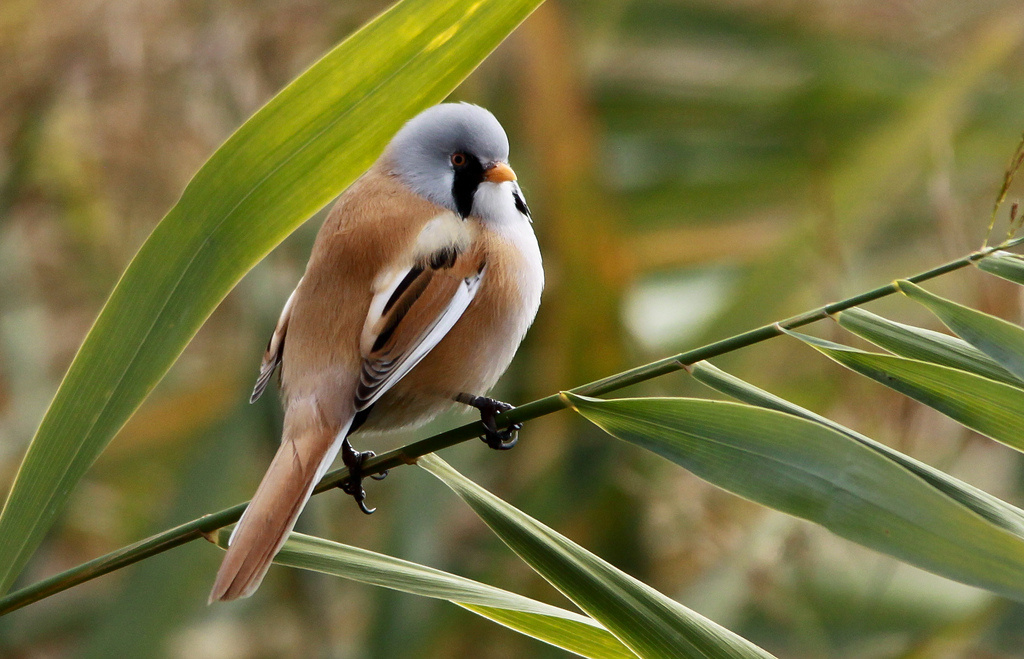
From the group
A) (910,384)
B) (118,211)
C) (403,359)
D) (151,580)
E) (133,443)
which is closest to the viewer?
(910,384)

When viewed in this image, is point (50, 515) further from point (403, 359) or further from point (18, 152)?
point (18, 152)

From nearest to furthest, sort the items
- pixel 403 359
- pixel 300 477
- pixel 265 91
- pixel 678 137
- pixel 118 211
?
pixel 300 477 → pixel 403 359 → pixel 265 91 → pixel 118 211 → pixel 678 137

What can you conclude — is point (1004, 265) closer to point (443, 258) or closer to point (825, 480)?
point (825, 480)

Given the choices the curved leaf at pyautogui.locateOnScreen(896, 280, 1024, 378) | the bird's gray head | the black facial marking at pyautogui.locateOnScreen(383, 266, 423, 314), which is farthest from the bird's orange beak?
the curved leaf at pyautogui.locateOnScreen(896, 280, 1024, 378)

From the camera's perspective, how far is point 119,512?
3441 mm

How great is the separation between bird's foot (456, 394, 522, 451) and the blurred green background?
0.90 m

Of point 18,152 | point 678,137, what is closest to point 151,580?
point 18,152

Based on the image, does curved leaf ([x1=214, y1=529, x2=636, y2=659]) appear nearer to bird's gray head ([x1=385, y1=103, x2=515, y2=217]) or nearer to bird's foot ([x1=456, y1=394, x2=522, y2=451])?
bird's foot ([x1=456, y1=394, x2=522, y2=451])

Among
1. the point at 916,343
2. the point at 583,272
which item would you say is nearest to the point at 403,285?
the point at 916,343

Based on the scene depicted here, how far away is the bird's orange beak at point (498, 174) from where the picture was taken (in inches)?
69.0

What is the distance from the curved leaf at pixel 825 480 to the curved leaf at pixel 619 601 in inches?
6.2

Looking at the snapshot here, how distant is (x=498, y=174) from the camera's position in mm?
1756

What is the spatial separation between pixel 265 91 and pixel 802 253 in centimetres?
163

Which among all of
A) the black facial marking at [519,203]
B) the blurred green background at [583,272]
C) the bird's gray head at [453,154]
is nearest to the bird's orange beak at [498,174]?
the bird's gray head at [453,154]
